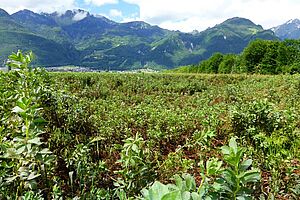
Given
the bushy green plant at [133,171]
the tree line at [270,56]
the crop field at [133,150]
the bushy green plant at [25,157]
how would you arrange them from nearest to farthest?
the crop field at [133,150] < the bushy green plant at [25,157] < the bushy green plant at [133,171] < the tree line at [270,56]

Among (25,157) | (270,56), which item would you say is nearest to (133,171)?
(25,157)

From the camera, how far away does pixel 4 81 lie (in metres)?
4.19

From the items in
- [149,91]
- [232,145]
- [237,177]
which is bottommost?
[149,91]

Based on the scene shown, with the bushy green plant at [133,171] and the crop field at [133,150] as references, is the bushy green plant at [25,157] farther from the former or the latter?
the bushy green plant at [133,171]

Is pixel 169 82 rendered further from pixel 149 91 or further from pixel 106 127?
pixel 106 127

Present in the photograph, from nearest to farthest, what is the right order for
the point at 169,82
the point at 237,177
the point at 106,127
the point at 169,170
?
the point at 237,177 < the point at 169,170 < the point at 106,127 < the point at 169,82

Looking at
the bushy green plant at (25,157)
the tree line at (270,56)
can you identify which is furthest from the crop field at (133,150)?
the tree line at (270,56)

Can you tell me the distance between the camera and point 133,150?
2660 mm

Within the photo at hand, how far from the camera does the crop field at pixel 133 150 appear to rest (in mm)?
1715

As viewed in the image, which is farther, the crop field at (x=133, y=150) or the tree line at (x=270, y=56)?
the tree line at (x=270, y=56)

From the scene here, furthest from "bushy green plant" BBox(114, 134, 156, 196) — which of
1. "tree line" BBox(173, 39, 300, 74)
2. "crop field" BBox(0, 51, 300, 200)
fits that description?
"tree line" BBox(173, 39, 300, 74)

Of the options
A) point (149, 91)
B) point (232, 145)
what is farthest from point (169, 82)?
point (232, 145)

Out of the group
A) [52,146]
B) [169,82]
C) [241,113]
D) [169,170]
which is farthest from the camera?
[169,82]

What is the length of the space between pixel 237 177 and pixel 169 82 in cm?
1685
